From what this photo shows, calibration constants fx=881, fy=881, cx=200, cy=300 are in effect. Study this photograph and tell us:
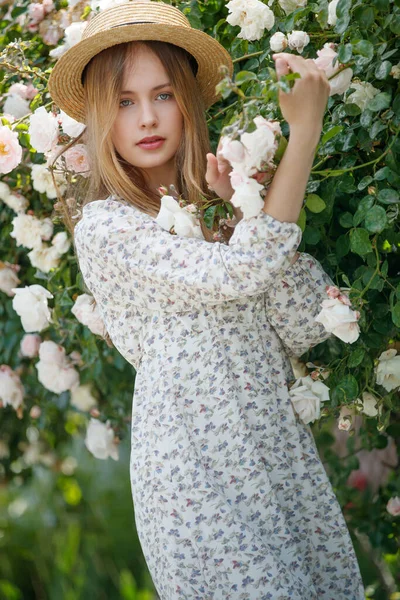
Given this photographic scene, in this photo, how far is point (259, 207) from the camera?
1.46 m

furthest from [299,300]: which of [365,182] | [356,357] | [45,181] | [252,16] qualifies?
[45,181]

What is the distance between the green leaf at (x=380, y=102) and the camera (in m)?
1.58

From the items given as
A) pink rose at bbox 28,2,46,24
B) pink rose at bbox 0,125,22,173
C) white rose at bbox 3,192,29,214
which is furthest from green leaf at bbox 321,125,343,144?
pink rose at bbox 28,2,46,24

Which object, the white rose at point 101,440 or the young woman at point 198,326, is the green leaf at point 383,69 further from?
the white rose at point 101,440

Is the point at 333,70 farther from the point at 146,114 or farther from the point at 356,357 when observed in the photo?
the point at 356,357

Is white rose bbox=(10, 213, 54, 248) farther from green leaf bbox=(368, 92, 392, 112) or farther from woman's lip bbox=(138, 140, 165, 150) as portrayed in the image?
green leaf bbox=(368, 92, 392, 112)

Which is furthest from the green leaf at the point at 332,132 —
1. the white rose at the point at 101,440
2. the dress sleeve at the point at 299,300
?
the white rose at the point at 101,440

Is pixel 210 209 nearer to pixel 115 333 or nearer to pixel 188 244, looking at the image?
pixel 188 244

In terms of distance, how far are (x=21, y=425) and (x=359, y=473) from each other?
1.27m

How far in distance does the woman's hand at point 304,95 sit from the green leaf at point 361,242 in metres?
0.25

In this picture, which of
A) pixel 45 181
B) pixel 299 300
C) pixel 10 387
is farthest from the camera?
pixel 10 387

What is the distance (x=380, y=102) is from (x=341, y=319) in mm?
398

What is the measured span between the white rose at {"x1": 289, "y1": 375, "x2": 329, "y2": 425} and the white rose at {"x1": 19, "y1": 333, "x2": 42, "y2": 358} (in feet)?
3.24

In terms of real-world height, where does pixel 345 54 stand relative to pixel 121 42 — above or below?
above
